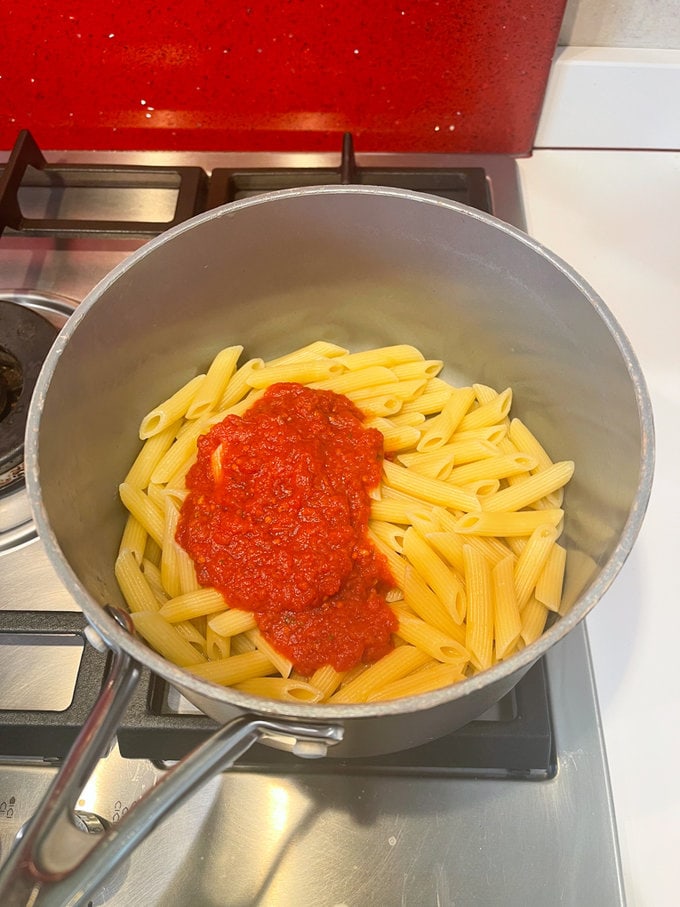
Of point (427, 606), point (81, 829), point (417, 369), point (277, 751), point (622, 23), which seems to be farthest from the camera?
point (622, 23)

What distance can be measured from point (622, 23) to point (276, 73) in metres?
0.65

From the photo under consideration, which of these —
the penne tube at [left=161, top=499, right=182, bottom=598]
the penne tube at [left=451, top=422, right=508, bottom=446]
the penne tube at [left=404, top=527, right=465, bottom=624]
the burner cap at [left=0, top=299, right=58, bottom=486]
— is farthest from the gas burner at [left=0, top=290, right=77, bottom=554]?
the penne tube at [left=451, top=422, right=508, bottom=446]

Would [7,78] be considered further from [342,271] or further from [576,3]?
[576,3]

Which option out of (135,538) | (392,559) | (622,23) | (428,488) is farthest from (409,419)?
(622,23)

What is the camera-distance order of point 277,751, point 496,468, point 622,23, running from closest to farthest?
point 277,751 < point 496,468 < point 622,23

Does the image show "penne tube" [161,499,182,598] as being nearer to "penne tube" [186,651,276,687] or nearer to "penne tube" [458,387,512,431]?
"penne tube" [186,651,276,687]

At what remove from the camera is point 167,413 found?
1.19 metres

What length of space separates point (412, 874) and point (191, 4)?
4.49 ft

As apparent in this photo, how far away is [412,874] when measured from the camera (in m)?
0.91

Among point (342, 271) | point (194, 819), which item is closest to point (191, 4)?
point (342, 271)

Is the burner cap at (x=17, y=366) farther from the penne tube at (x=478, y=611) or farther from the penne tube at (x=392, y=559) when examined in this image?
the penne tube at (x=478, y=611)

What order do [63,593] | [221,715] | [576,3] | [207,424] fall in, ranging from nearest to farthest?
1. [221,715]
2. [63,593]
3. [207,424]
4. [576,3]

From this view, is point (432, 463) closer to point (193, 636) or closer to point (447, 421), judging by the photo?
point (447, 421)

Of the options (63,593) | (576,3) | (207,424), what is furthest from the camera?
(576,3)
